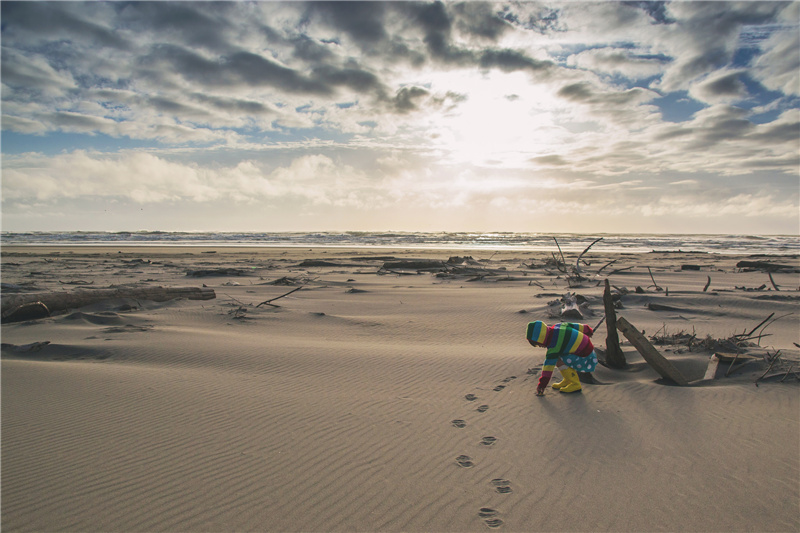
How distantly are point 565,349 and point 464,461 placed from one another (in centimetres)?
178

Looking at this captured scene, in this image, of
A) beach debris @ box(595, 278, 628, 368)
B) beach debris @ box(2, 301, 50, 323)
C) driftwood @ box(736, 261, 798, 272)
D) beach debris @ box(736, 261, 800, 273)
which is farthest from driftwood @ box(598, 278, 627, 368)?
driftwood @ box(736, 261, 798, 272)

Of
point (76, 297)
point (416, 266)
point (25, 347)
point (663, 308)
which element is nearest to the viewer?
point (25, 347)

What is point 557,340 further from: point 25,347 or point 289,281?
point 289,281

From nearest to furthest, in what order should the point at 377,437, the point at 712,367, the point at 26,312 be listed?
the point at 377,437 → the point at 712,367 → the point at 26,312

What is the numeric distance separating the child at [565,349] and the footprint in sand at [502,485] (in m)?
1.64

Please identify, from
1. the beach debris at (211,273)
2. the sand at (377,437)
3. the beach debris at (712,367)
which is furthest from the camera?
the beach debris at (211,273)

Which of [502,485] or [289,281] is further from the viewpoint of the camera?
[289,281]

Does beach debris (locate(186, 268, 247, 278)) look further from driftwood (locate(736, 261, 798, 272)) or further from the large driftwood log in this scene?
driftwood (locate(736, 261, 798, 272))

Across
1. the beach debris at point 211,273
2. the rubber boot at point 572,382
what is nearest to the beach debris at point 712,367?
the rubber boot at point 572,382

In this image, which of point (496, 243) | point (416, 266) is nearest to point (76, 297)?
point (416, 266)

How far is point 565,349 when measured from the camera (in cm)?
430

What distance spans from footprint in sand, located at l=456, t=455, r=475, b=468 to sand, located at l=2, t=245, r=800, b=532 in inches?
0.6

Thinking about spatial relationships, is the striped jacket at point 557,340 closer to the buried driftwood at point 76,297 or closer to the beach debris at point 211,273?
the buried driftwood at point 76,297

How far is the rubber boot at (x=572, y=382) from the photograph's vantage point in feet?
14.5
